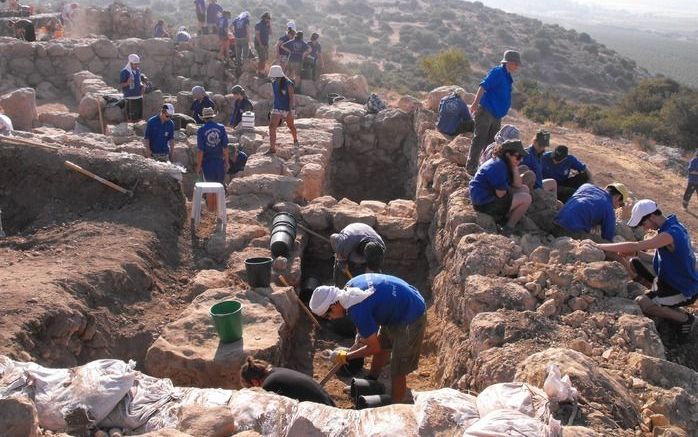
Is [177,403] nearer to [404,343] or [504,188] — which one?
[404,343]

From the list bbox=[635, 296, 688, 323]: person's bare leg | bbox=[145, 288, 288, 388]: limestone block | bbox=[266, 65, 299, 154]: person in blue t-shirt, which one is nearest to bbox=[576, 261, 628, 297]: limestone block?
bbox=[635, 296, 688, 323]: person's bare leg

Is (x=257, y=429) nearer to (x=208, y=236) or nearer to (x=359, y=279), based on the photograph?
(x=359, y=279)

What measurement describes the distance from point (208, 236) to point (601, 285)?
4.88 metres

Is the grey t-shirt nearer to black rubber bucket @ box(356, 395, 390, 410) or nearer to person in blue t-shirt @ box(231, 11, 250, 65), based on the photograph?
black rubber bucket @ box(356, 395, 390, 410)

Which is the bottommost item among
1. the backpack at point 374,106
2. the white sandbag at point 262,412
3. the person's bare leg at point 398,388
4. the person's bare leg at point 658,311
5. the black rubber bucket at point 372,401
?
the person's bare leg at point 398,388

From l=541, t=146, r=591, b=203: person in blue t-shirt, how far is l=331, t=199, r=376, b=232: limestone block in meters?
2.55

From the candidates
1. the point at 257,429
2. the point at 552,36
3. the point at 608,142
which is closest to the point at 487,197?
the point at 257,429

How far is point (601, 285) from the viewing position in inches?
222

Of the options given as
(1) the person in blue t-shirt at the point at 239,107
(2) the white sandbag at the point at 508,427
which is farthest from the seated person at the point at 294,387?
(1) the person in blue t-shirt at the point at 239,107

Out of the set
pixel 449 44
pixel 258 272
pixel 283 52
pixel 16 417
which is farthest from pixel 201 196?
pixel 449 44

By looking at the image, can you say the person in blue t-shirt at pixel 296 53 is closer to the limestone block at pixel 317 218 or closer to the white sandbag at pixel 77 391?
the limestone block at pixel 317 218

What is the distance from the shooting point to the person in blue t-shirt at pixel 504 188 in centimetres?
709

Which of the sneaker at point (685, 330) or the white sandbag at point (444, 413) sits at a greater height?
the white sandbag at point (444, 413)

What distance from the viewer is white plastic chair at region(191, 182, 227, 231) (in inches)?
321
